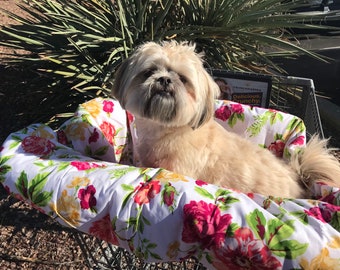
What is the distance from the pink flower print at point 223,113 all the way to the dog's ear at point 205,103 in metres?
0.36

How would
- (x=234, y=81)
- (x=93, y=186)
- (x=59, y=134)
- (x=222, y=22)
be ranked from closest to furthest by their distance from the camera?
1. (x=93, y=186)
2. (x=59, y=134)
3. (x=234, y=81)
4. (x=222, y=22)

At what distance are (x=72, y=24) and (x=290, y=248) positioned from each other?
3.22 m

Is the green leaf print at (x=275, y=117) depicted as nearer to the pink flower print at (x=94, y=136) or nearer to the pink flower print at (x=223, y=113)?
the pink flower print at (x=223, y=113)

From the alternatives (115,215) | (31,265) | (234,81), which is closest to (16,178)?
(115,215)

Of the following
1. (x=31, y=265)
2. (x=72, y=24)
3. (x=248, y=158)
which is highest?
(x=72, y=24)

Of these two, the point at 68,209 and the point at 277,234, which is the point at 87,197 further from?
the point at 277,234

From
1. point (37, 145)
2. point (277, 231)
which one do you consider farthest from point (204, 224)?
point (37, 145)

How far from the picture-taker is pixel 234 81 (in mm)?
2545

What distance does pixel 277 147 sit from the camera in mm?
2389

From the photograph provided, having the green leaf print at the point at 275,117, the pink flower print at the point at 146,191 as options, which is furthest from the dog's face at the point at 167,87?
the pink flower print at the point at 146,191

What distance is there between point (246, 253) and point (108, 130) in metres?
1.29

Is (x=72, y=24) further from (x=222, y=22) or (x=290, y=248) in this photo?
(x=290, y=248)

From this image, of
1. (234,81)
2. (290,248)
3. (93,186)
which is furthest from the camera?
(234,81)

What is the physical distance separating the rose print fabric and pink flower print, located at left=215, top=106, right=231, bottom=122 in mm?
848
